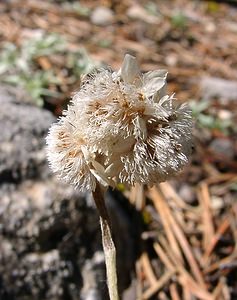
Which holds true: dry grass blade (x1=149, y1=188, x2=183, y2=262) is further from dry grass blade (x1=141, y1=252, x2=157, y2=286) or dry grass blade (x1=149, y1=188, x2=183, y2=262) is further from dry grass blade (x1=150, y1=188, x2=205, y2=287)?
dry grass blade (x1=141, y1=252, x2=157, y2=286)

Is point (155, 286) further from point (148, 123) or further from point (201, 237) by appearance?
point (148, 123)

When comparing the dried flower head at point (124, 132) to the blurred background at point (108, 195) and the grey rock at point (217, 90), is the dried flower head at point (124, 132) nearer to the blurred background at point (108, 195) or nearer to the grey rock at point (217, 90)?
the blurred background at point (108, 195)

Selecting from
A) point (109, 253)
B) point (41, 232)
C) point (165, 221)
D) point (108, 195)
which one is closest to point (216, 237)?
point (165, 221)

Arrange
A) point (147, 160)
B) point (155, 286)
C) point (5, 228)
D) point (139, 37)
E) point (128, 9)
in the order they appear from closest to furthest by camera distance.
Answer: point (147, 160)
point (5, 228)
point (155, 286)
point (139, 37)
point (128, 9)

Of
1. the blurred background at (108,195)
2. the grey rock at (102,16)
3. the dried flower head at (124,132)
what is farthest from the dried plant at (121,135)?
the grey rock at (102,16)

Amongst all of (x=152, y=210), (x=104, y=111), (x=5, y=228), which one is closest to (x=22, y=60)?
(x=152, y=210)

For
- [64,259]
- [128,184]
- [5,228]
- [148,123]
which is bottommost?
[64,259]
